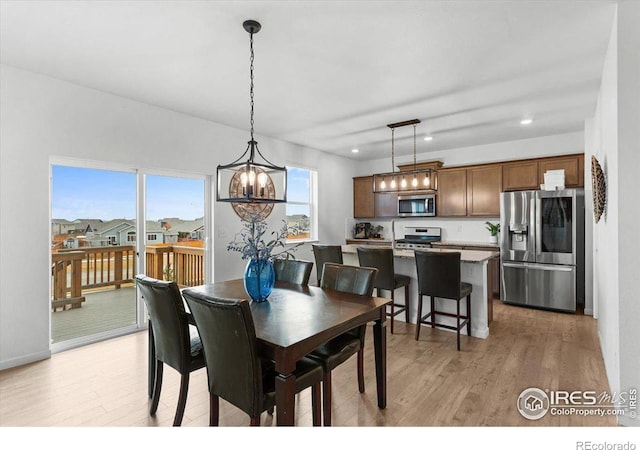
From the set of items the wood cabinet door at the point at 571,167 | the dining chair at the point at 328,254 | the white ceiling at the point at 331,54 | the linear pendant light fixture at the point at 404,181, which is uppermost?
the white ceiling at the point at 331,54

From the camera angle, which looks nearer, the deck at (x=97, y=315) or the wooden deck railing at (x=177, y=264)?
the deck at (x=97, y=315)

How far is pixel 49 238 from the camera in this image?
3.13 m

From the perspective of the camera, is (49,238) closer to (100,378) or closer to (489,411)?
(100,378)

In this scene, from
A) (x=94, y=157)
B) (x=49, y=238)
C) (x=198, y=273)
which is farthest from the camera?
(x=198, y=273)

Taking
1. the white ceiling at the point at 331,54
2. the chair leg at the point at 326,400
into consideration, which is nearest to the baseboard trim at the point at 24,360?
the white ceiling at the point at 331,54

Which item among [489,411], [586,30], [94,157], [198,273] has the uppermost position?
[586,30]

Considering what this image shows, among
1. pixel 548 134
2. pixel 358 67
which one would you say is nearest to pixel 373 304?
pixel 358 67

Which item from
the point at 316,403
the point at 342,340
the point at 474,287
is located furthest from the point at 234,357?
the point at 474,287

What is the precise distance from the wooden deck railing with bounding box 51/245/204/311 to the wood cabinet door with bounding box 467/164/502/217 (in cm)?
437

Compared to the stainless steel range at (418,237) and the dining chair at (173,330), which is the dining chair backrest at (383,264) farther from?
the stainless steel range at (418,237)

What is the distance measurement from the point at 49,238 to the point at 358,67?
10.7 feet

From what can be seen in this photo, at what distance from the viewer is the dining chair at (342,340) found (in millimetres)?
1975

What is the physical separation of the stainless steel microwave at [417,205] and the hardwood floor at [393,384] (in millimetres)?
2810

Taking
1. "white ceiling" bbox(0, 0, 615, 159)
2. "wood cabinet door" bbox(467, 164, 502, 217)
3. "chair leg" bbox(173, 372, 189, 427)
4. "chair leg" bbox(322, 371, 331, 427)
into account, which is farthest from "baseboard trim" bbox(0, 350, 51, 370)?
"wood cabinet door" bbox(467, 164, 502, 217)
